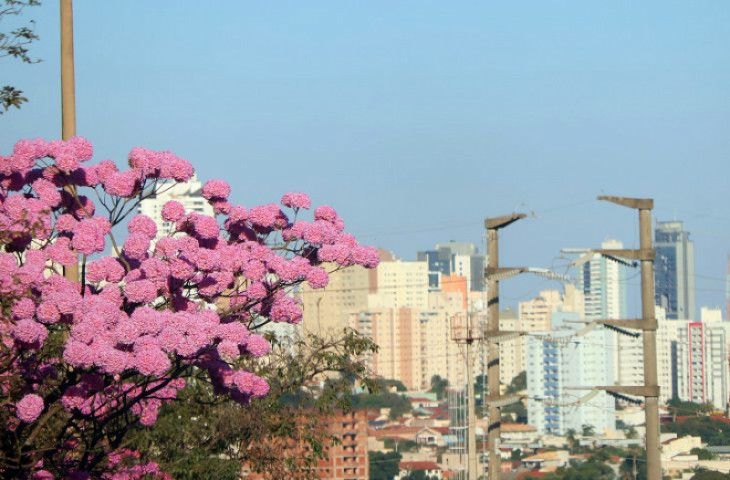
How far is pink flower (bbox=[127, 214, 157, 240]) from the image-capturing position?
684cm

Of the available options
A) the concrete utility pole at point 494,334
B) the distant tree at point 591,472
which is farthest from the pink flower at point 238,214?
the distant tree at point 591,472

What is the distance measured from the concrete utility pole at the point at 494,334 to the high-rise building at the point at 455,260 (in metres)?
151

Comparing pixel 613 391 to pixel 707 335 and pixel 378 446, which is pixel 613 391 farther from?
pixel 707 335

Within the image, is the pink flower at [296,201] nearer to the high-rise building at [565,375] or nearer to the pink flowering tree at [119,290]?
the pink flowering tree at [119,290]

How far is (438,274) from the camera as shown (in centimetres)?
15988

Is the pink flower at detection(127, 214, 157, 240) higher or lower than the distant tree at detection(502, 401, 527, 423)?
higher

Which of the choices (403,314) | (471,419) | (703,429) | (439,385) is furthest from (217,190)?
(439,385)

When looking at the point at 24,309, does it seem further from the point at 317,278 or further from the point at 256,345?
the point at 317,278

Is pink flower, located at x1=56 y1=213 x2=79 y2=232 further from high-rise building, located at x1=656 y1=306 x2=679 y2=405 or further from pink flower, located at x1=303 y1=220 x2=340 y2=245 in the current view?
high-rise building, located at x1=656 y1=306 x2=679 y2=405

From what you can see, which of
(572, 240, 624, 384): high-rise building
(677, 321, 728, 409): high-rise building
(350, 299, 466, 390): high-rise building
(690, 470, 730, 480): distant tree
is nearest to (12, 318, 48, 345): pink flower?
(690, 470, 730, 480): distant tree

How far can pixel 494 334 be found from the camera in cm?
1648

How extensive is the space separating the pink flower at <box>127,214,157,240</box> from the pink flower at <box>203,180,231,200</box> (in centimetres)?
49

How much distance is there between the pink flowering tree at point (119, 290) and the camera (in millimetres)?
6293

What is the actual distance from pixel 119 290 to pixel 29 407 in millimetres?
703
